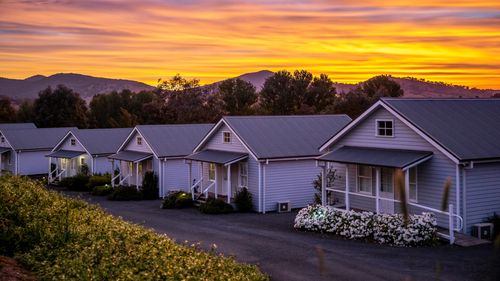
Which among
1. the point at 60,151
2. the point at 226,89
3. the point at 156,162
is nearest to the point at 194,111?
the point at 226,89

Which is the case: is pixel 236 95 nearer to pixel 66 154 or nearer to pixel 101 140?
pixel 101 140

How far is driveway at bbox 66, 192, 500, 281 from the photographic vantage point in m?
16.1

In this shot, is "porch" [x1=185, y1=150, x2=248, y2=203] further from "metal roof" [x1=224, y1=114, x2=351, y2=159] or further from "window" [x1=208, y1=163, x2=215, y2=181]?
"metal roof" [x1=224, y1=114, x2=351, y2=159]

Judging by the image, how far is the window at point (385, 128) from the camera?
942 inches

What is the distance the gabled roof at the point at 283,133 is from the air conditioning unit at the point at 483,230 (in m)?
11.9

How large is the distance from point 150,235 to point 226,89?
280 feet

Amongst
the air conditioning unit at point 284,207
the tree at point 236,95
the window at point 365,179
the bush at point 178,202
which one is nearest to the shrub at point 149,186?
the bush at point 178,202

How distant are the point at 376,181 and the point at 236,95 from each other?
7688 cm

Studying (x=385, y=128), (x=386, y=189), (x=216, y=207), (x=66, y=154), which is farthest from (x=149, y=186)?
(x=385, y=128)

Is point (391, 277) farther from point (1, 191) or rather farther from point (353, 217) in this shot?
point (1, 191)

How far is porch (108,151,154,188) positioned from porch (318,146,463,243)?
52.9 feet

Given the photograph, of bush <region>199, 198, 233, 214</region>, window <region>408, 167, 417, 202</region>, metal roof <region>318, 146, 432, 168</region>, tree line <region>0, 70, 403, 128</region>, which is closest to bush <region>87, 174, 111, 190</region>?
bush <region>199, 198, 233, 214</region>

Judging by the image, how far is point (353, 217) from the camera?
22.3 metres

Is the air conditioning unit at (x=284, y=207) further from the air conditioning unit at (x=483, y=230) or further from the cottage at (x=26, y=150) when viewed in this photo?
the cottage at (x=26, y=150)
